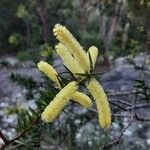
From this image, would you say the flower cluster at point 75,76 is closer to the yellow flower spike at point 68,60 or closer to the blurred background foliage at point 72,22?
the yellow flower spike at point 68,60

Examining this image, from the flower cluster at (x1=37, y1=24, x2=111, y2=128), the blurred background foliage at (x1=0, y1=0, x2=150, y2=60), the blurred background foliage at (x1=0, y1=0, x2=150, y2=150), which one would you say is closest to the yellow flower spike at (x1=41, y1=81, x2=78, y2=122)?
the flower cluster at (x1=37, y1=24, x2=111, y2=128)

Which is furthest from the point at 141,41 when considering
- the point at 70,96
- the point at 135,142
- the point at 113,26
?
the point at 113,26

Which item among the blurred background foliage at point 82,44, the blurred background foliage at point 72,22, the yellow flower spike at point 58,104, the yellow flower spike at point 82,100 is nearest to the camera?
the yellow flower spike at point 58,104

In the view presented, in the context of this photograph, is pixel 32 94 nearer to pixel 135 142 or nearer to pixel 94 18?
pixel 135 142

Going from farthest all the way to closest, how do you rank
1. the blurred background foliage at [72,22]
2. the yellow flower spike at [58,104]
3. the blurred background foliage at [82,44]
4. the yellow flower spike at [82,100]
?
the blurred background foliage at [72,22] < the blurred background foliage at [82,44] < the yellow flower spike at [82,100] < the yellow flower spike at [58,104]

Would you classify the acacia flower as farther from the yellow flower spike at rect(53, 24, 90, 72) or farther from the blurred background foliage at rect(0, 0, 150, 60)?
the blurred background foliage at rect(0, 0, 150, 60)

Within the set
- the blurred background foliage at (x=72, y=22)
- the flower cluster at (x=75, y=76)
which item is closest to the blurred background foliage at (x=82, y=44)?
the blurred background foliage at (x=72, y=22)

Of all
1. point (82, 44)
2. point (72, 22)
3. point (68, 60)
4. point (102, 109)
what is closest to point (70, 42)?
point (68, 60)

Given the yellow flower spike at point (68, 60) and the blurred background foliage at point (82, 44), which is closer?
the yellow flower spike at point (68, 60)
